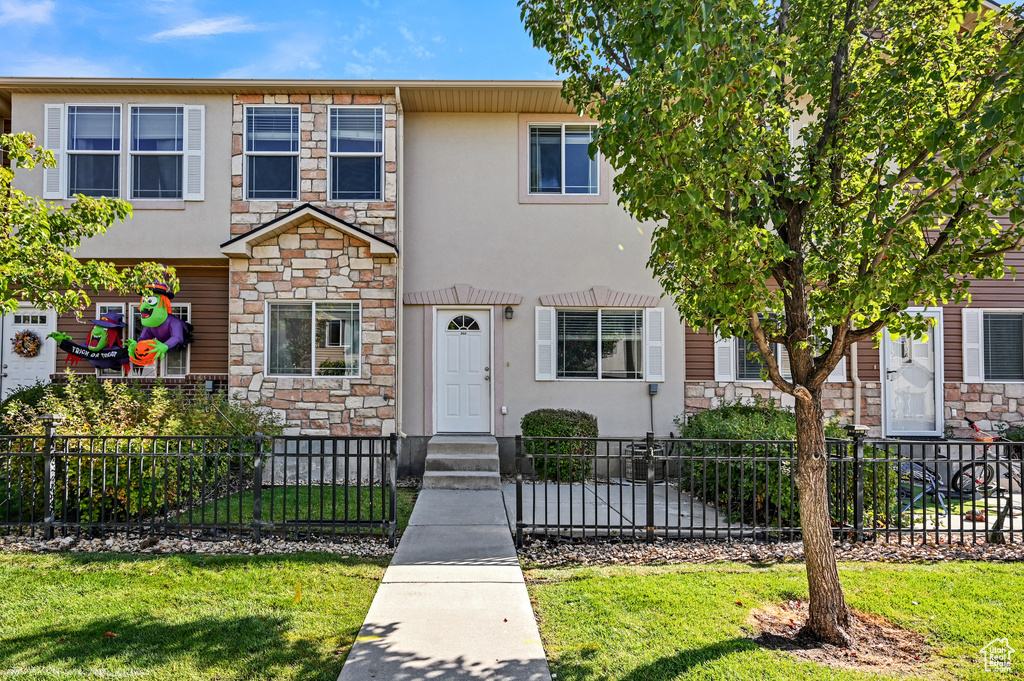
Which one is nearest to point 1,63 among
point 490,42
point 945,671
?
point 490,42

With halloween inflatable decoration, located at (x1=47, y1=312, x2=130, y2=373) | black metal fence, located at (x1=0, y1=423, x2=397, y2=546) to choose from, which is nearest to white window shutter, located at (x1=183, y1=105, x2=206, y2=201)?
halloween inflatable decoration, located at (x1=47, y1=312, x2=130, y2=373)

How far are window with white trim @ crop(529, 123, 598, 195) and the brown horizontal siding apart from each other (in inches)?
237

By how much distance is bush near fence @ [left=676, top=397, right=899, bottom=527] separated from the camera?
5961 millimetres

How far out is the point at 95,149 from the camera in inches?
402

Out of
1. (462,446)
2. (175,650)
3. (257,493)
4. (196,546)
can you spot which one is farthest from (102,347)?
(175,650)

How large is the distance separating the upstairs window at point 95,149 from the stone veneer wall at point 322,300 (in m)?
2.90

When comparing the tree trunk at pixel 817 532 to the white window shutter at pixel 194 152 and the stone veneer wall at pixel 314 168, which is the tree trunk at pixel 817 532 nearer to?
the stone veneer wall at pixel 314 168

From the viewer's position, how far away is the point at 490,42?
1012cm

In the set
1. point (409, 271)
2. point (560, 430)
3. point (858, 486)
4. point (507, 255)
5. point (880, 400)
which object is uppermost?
point (507, 255)

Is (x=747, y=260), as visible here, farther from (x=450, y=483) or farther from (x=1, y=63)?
(x=1, y=63)

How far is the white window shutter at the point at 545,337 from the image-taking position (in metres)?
10.5

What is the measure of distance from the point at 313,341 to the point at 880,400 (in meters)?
10.3

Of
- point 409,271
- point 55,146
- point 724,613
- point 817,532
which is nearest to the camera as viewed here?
point 817,532

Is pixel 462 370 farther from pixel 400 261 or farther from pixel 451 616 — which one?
pixel 451 616
